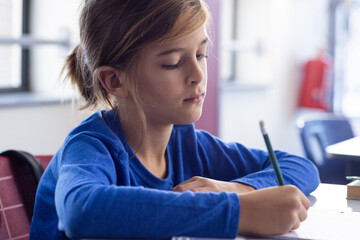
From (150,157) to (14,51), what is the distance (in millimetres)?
2120

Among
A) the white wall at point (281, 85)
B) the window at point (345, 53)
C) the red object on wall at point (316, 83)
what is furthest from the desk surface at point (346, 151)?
the window at point (345, 53)

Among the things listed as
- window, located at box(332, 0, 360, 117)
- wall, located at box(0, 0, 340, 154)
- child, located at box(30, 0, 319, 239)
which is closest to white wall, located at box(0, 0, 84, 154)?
wall, located at box(0, 0, 340, 154)

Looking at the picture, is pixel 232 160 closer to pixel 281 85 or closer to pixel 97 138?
pixel 97 138

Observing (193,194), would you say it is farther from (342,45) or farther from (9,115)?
(342,45)

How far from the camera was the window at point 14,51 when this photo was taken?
3084 mm

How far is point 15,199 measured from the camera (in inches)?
50.6

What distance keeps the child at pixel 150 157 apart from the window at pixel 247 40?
11.0ft

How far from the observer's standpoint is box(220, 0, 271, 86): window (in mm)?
4664

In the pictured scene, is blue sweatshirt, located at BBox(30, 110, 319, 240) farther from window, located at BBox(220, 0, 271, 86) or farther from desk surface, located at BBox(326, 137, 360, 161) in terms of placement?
window, located at BBox(220, 0, 271, 86)

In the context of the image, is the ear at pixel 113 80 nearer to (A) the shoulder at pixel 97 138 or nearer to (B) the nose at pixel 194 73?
(A) the shoulder at pixel 97 138

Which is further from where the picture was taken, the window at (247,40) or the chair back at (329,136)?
the window at (247,40)

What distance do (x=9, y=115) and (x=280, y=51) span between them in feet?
9.02

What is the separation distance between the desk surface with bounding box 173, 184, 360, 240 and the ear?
1.50 feet

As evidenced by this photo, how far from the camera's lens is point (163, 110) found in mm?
1163
